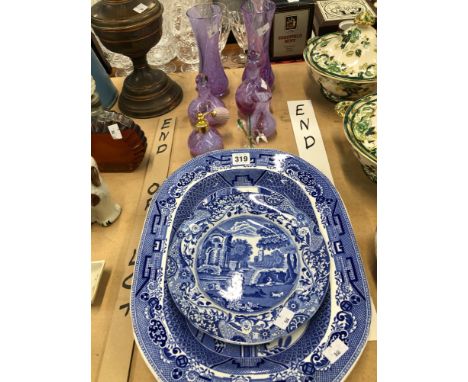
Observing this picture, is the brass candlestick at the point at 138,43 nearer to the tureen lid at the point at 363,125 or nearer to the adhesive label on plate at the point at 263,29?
the adhesive label on plate at the point at 263,29

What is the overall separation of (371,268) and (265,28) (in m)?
0.67

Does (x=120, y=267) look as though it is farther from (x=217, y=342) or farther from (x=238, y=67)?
(x=238, y=67)

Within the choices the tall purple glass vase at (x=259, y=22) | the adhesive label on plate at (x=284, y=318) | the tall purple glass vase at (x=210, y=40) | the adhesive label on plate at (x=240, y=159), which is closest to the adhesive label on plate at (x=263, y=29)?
the tall purple glass vase at (x=259, y=22)

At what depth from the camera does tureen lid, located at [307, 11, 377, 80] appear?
0.98 meters

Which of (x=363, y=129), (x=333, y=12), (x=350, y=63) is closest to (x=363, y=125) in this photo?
(x=363, y=129)

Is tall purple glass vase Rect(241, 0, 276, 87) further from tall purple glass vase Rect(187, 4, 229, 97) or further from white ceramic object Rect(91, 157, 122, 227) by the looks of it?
white ceramic object Rect(91, 157, 122, 227)

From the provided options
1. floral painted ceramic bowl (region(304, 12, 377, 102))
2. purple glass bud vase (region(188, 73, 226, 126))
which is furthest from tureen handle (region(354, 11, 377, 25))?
purple glass bud vase (region(188, 73, 226, 126))

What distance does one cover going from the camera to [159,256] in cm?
68

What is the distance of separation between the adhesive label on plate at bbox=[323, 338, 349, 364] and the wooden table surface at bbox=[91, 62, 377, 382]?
0.26ft

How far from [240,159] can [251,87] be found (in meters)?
0.26

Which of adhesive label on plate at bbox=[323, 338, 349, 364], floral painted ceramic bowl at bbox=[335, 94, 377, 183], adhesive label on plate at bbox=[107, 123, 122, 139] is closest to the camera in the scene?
adhesive label on plate at bbox=[323, 338, 349, 364]

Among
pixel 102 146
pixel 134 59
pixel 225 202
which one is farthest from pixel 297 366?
pixel 134 59

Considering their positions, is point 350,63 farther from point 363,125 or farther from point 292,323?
point 292,323

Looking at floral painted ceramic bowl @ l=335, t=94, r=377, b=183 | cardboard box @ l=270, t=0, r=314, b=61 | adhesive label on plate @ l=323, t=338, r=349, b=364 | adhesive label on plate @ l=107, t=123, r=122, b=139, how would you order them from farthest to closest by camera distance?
cardboard box @ l=270, t=0, r=314, b=61, adhesive label on plate @ l=107, t=123, r=122, b=139, floral painted ceramic bowl @ l=335, t=94, r=377, b=183, adhesive label on plate @ l=323, t=338, r=349, b=364
